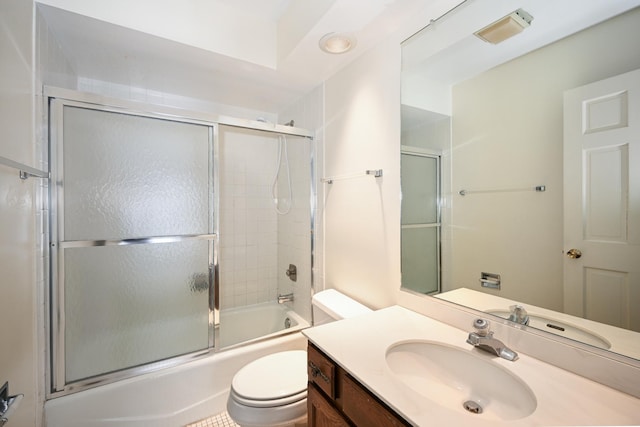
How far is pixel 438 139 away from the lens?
129cm

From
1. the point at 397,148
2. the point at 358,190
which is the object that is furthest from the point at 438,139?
the point at 358,190

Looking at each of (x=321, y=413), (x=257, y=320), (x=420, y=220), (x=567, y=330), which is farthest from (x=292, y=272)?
(x=567, y=330)

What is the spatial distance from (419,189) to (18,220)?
1740 millimetres

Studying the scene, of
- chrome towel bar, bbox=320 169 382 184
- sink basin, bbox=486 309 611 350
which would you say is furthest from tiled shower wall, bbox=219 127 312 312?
sink basin, bbox=486 309 611 350

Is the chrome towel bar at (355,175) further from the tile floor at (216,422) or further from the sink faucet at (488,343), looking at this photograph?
the tile floor at (216,422)

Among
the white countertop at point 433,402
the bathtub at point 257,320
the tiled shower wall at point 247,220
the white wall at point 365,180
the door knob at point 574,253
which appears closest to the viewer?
the white countertop at point 433,402

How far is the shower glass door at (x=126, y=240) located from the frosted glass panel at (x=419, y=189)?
1235mm

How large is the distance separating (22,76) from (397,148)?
1.69m

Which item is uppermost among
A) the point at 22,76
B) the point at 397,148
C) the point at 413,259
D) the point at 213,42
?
the point at 213,42

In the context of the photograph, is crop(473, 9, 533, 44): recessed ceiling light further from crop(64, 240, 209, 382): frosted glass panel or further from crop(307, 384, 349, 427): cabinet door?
crop(64, 240, 209, 382): frosted glass panel

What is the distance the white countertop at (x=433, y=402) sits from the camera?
611mm

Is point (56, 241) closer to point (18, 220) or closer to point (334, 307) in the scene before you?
point (18, 220)

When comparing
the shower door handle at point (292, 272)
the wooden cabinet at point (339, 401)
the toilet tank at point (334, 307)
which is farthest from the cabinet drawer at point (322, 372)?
the shower door handle at point (292, 272)

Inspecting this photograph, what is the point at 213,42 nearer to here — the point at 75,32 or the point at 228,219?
the point at 75,32
